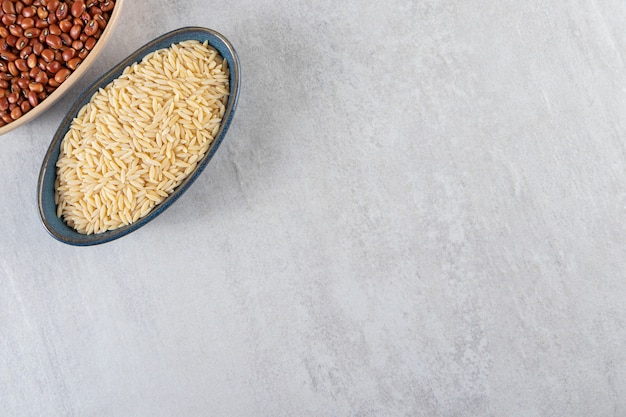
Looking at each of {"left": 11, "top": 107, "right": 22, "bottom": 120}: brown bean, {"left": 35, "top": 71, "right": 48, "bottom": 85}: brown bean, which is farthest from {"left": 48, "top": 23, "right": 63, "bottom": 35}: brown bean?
{"left": 11, "top": 107, "right": 22, "bottom": 120}: brown bean

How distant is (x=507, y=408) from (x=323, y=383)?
50 centimetres

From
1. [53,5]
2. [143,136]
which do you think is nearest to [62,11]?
[53,5]

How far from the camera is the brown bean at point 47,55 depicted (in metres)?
1.45

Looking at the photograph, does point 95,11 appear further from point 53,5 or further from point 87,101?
point 87,101

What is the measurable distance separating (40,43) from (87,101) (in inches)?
7.2

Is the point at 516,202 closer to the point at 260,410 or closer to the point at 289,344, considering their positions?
the point at 289,344

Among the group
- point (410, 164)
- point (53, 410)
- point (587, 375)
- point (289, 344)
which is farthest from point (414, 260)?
point (53, 410)

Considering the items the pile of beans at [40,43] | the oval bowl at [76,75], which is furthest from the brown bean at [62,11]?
the oval bowl at [76,75]

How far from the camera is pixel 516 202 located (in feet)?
5.03

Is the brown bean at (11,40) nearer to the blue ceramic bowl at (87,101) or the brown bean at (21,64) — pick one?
the brown bean at (21,64)

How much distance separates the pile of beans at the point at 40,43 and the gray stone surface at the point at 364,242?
15 centimetres

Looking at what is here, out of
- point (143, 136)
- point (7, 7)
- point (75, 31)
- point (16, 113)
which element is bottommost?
point (143, 136)

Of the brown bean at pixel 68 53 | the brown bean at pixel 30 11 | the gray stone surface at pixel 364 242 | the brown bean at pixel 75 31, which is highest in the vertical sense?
the brown bean at pixel 30 11

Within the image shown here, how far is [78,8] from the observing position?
144 cm
